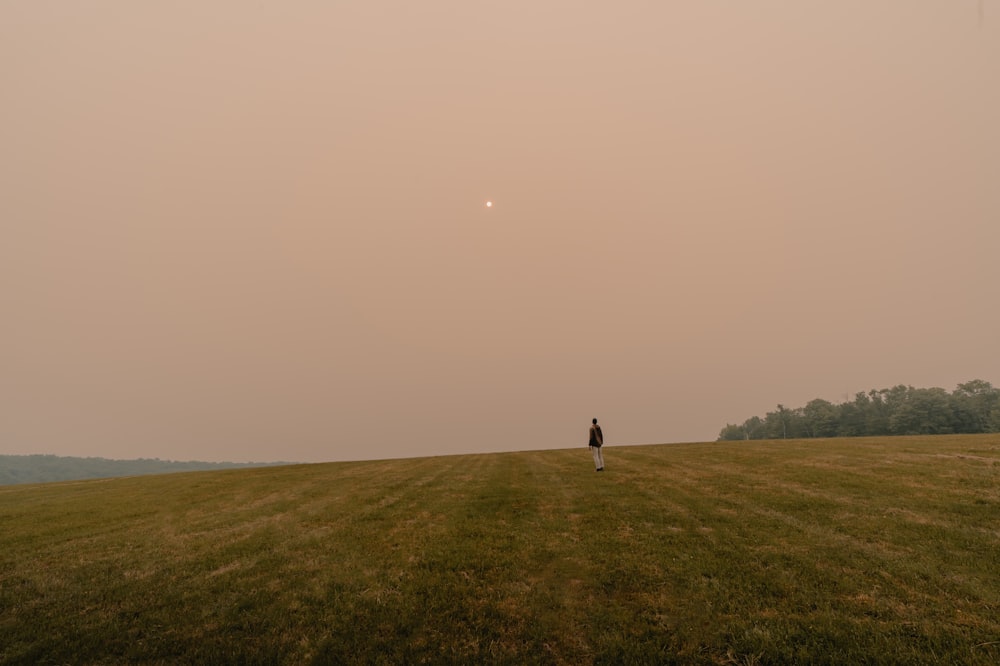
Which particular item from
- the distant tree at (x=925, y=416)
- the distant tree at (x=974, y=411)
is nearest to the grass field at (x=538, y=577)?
the distant tree at (x=925, y=416)

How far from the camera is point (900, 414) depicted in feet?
403

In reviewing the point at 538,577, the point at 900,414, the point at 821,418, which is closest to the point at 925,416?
the point at 900,414

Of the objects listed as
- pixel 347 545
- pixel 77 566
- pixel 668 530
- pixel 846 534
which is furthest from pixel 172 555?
pixel 846 534

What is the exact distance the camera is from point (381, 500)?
19.4 meters

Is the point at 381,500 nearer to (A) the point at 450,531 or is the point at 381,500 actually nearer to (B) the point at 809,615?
(A) the point at 450,531

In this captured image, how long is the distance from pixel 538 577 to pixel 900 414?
165093 mm

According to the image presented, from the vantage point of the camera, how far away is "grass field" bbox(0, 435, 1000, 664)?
701 cm

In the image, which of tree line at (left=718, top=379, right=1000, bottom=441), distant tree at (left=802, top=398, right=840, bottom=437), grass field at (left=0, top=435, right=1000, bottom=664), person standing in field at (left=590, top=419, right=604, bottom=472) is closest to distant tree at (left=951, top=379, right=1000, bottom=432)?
tree line at (left=718, top=379, right=1000, bottom=441)

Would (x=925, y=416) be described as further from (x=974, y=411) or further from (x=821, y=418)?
(x=821, y=418)

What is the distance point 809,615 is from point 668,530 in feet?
17.2

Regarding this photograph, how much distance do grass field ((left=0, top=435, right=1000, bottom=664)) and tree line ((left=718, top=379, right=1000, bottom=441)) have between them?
143 m

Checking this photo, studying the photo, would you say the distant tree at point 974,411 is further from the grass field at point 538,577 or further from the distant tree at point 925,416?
the grass field at point 538,577

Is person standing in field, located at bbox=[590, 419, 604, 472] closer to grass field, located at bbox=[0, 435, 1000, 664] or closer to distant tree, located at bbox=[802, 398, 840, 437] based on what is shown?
grass field, located at bbox=[0, 435, 1000, 664]

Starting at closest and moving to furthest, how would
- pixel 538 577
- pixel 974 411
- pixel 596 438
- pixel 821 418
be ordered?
pixel 538 577 < pixel 596 438 < pixel 974 411 < pixel 821 418
